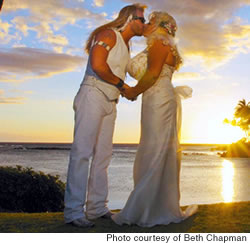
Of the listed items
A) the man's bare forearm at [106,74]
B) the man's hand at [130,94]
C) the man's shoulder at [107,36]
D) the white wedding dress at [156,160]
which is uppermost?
the man's shoulder at [107,36]

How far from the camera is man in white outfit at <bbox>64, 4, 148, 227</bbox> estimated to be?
4.48 meters

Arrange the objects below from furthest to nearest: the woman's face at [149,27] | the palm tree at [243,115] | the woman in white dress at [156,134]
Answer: the palm tree at [243,115] < the woman's face at [149,27] < the woman in white dress at [156,134]

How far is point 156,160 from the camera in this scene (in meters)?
4.76

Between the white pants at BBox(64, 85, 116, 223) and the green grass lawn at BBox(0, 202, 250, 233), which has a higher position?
the white pants at BBox(64, 85, 116, 223)

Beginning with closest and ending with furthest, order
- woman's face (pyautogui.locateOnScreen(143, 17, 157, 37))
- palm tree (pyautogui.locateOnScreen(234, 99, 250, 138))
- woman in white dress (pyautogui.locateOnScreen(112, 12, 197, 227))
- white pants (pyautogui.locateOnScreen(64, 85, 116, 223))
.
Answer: white pants (pyautogui.locateOnScreen(64, 85, 116, 223)), woman in white dress (pyautogui.locateOnScreen(112, 12, 197, 227)), woman's face (pyautogui.locateOnScreen(143, 17, 157, 37)), palm tree (pyautogui.locateOnScreen(234, 99, 250, 138))

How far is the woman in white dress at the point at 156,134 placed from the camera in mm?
4613

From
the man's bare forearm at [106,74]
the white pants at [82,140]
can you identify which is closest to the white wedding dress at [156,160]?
the man's bare forearm at [106,74]

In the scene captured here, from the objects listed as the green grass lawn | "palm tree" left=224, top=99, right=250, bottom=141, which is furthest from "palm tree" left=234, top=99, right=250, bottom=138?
the green grass lawn

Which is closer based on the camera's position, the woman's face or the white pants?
the white pants

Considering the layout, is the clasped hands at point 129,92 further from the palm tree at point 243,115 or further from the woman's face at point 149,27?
the palm tree at point 243,115

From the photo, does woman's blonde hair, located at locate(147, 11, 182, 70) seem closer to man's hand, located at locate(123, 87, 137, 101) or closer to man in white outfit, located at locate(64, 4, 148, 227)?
man in white outfit, located at locate(64, 4, 148, 227)

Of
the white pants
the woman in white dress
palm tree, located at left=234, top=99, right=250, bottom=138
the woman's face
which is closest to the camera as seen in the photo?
the white pants

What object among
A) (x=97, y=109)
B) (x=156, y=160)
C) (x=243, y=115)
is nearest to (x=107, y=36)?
(x=97, y=109)

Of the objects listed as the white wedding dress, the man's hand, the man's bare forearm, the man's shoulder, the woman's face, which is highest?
the woman's face
